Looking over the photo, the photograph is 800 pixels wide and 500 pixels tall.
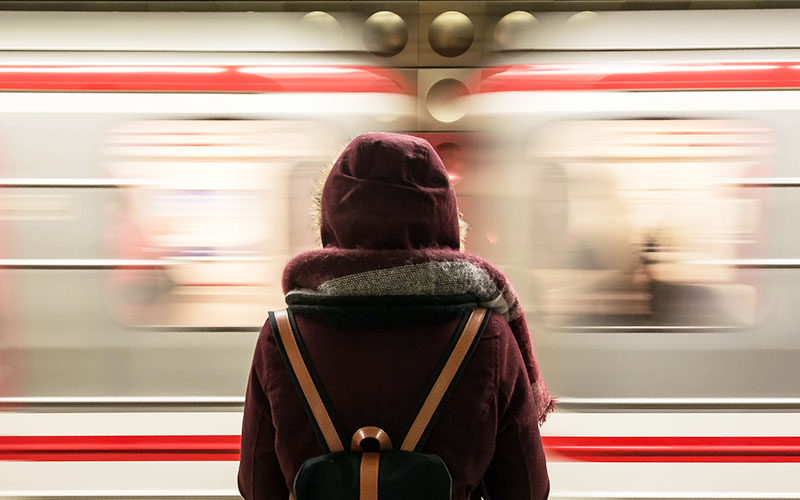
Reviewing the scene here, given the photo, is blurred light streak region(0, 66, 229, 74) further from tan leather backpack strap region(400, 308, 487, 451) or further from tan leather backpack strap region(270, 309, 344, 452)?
tan leather backpack strap region(400, 308, 487, 451)

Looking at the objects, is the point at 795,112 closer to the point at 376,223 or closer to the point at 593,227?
the point at 593,227

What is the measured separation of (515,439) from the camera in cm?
119

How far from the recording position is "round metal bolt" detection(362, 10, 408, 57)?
2172mm

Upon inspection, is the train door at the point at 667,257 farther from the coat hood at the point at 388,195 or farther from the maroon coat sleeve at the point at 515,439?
the coat hood at the point at 388,195

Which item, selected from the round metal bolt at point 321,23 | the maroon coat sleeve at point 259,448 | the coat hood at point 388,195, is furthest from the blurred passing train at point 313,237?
the coat hood at point 388,195

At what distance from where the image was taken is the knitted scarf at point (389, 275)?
3.56 ft

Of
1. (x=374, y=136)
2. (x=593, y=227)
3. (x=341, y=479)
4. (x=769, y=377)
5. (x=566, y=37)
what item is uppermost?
(x=566, y=37)

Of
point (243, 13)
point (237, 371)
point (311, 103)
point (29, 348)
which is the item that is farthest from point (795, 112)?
point (29, 348)

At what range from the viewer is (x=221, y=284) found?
2100mm

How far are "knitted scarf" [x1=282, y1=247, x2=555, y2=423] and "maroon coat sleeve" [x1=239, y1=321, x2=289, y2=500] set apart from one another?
0.56ft

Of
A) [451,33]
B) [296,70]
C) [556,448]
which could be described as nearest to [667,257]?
[556,448]

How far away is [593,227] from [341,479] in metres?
1.37

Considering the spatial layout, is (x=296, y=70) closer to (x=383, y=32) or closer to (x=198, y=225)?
(x=383, y=32)

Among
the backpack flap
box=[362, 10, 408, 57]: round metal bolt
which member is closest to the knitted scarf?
the backpack flap
